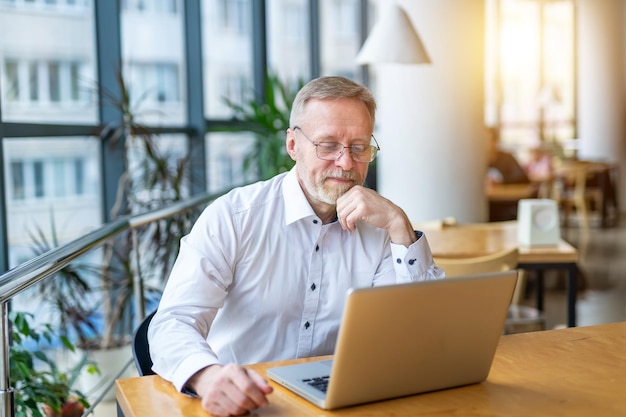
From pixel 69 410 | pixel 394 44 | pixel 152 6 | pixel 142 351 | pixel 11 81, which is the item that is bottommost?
pixel 69 410

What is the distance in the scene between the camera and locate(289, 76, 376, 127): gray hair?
2.13 meters

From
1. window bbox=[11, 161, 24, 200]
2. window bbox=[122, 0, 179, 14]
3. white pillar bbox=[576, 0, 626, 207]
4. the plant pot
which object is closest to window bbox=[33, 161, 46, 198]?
window bbox=[11, 161, 24, 200]

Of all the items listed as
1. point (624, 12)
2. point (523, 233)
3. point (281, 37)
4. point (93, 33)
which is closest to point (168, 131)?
point (93, 33)

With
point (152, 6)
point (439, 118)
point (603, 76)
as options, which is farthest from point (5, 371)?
point (603, 76)

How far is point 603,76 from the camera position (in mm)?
13016

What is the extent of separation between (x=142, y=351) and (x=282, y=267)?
15.6 inches

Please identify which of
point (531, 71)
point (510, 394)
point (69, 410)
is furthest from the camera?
point (531, 71)

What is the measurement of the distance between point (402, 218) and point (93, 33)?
312 centimetres

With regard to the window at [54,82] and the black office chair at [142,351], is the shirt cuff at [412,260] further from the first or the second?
the window at [54,82]

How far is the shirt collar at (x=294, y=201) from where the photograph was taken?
7.15ft

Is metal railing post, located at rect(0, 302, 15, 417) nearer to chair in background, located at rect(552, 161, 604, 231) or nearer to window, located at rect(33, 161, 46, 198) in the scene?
window, located at rect(33, 161, 46, 198)

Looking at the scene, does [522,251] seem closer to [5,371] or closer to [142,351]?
[142,351]

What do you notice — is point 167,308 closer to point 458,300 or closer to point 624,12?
point 458,300

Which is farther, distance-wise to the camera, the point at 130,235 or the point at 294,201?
the point at 130,235
